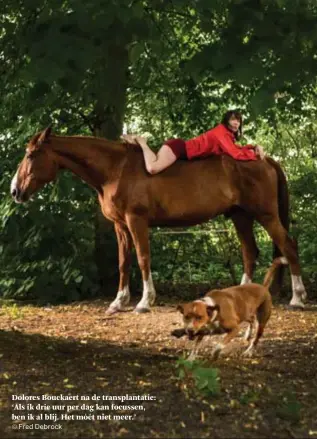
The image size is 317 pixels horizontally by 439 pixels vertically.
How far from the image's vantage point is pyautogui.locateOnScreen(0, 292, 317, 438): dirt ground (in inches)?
147

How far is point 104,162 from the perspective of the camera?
8359mm

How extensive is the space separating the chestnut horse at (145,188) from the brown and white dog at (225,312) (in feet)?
8.79

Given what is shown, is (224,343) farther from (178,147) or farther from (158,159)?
(178,147)

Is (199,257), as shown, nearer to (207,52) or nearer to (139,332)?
(139,332)

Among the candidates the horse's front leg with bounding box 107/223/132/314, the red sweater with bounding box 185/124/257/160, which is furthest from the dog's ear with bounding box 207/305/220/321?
the red sweater with bounding box 185/124/257/160

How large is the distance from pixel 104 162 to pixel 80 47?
415 centimetres

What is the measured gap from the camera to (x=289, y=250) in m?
8.95

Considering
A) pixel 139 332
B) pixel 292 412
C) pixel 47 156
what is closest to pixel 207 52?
pixel 292 412

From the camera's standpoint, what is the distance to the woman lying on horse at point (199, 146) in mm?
8328

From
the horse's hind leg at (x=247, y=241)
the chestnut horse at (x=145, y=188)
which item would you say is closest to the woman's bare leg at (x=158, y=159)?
the chestnut horse at (x=145, y=188)

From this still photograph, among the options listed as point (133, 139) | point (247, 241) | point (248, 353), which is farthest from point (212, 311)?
point (247, 241)

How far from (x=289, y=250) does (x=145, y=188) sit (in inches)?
75.5

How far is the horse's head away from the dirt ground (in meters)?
1.37

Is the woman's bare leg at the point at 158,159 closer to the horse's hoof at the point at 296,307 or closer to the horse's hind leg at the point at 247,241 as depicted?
the horse's hind leg at the point at 247,241
